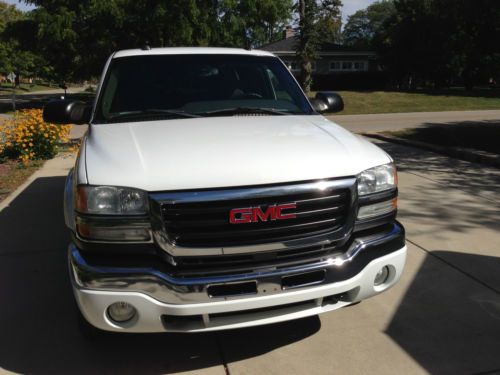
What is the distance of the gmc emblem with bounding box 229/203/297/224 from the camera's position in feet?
8.52

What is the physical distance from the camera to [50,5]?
2683 centimetres

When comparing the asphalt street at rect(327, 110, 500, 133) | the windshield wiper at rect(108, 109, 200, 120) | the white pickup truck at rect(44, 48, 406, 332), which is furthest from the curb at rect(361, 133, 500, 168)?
the windshield wiper at rect(108, 109, 200, 120)

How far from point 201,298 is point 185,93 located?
2.00m

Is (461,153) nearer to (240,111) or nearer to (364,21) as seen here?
(240,111)

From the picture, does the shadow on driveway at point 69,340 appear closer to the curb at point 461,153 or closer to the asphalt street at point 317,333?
the asphalt street at point 317,333

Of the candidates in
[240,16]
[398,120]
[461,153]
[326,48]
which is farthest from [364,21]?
[461,153]

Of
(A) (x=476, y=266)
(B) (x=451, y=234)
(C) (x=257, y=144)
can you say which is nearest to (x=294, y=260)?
(C) (x=257, y=144)

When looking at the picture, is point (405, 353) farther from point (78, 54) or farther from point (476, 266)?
point (78, 54)

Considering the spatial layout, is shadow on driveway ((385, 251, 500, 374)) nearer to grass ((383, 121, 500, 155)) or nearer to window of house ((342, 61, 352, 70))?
grass ((383, 121, 500, 155))

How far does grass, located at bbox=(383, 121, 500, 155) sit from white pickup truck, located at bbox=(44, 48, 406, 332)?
25.4ft

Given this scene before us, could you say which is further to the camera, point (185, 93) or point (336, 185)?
point (185, 93)

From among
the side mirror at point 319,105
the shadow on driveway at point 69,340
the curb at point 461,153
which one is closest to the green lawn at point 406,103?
the curb at point 461,153

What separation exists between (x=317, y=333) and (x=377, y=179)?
1.15 metres

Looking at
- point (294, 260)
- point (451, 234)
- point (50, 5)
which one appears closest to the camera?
point (294, 260)
